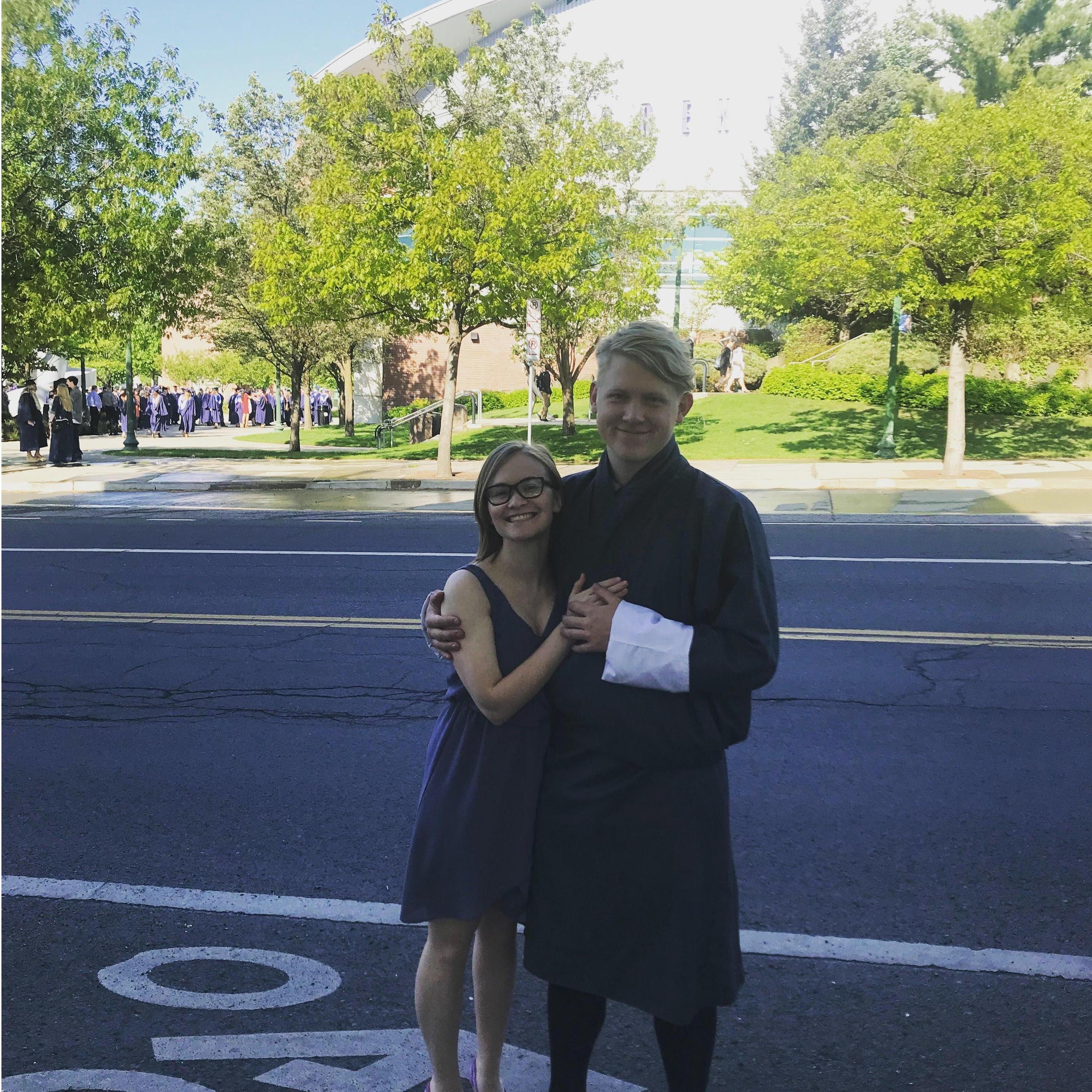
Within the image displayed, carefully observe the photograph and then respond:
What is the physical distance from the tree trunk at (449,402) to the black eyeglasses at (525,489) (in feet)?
62.3

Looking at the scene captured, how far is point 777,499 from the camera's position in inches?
669

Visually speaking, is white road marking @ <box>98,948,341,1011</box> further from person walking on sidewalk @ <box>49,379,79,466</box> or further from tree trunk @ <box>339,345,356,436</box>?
tree trunk @ <box>339,345,356,436</box>

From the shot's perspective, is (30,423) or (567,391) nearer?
(30,423)

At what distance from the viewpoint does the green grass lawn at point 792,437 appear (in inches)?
Answer: 948

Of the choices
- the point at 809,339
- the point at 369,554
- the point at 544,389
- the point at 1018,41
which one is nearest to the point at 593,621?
the point at 369,554

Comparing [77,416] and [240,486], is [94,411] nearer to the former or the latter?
[77,416]

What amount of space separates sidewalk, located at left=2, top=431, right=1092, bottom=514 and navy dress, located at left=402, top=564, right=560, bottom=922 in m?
13.5

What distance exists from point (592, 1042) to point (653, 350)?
1558mm

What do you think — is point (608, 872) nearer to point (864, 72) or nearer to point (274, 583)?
point (274, 583)

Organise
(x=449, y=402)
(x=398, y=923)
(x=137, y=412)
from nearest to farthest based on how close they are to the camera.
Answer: (x=398, y=923) → (x=449, y=402) → (x=137, y=412)

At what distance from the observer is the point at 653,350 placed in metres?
2.48

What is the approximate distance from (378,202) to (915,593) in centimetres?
1403

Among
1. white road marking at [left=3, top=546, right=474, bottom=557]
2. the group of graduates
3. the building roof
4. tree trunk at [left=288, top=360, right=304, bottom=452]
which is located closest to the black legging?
white road marking at [left=3, top=546, right=474, bottom=557]

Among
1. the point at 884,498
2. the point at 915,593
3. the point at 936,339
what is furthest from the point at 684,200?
the point at 915,593
